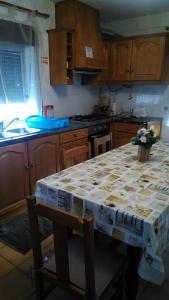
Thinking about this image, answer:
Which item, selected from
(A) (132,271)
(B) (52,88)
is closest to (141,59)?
(B) (52,88)

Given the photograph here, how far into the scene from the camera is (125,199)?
1.18 meters

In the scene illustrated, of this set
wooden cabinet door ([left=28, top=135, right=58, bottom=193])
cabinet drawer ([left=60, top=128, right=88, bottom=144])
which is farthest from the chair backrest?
cabinet drawer ([left=60, top=128, right=88, bottom=144])

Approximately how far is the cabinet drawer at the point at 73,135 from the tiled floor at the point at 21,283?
1.29 m

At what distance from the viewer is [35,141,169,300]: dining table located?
0.99m

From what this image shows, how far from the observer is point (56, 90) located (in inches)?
125

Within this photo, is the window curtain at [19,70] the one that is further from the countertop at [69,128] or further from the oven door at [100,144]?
the oven door at [100,144]

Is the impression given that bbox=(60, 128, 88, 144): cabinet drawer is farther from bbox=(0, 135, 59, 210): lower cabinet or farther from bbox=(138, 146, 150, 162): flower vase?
bbox=(138, 146, 150, 162): flower vase

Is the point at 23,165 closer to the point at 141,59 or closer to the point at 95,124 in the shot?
the point at 95,124

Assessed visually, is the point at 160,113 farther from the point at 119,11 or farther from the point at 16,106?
the point at 16,106

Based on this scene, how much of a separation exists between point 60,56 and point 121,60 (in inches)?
41.7

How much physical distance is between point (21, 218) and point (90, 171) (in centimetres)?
116

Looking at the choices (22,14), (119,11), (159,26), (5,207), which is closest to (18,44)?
(22,14)

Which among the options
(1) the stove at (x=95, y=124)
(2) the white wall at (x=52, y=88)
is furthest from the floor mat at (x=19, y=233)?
(2) the white wall at (x=52, y=88)

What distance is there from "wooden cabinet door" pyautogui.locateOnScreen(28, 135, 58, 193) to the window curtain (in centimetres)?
51
